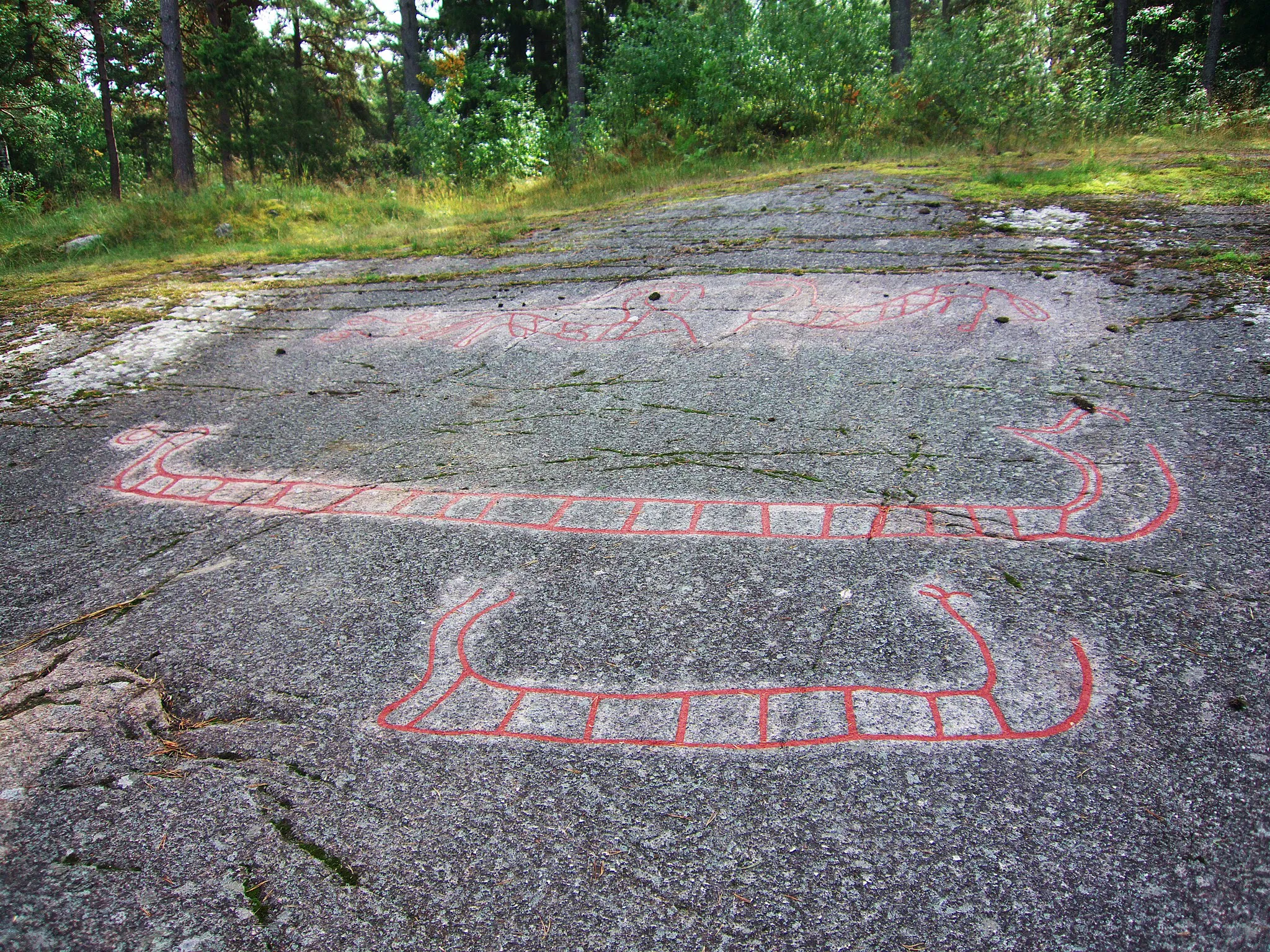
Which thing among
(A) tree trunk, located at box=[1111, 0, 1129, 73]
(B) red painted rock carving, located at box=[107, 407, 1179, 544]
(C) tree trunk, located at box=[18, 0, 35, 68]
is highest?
(C) tree trunk, located at box=[18, 0, 35, 68]

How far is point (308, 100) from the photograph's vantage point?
61.8 ft

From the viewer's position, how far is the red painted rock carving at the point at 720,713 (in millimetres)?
2113

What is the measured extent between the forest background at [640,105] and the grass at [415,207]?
0.17 feet

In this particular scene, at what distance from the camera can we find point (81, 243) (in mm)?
9438

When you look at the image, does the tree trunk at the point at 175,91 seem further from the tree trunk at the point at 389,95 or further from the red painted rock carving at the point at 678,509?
the red painted rock carving at the point at 678,509

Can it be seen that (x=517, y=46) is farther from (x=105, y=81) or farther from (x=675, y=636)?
(x=675, y=636)

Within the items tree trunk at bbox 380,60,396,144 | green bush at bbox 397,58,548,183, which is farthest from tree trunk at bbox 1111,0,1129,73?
tree trunk at bbox 380,60,396,144

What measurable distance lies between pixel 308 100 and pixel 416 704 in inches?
814

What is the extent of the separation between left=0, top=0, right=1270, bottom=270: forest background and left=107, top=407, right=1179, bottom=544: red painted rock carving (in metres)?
4.47

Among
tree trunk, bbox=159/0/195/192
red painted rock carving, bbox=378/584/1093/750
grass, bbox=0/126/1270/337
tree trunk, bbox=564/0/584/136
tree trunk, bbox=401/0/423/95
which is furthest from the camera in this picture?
tree trunk, bbox=401/0/423/95

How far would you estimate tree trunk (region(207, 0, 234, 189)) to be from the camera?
Result: 669 inches

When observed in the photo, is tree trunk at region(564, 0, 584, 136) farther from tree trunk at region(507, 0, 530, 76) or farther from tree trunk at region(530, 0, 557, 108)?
tree trunk at region(507, 0, 530, 76)

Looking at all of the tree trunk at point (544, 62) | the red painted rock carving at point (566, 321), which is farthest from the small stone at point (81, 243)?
the tree trunk at point (544, 62)

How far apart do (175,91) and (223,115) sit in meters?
7.48
